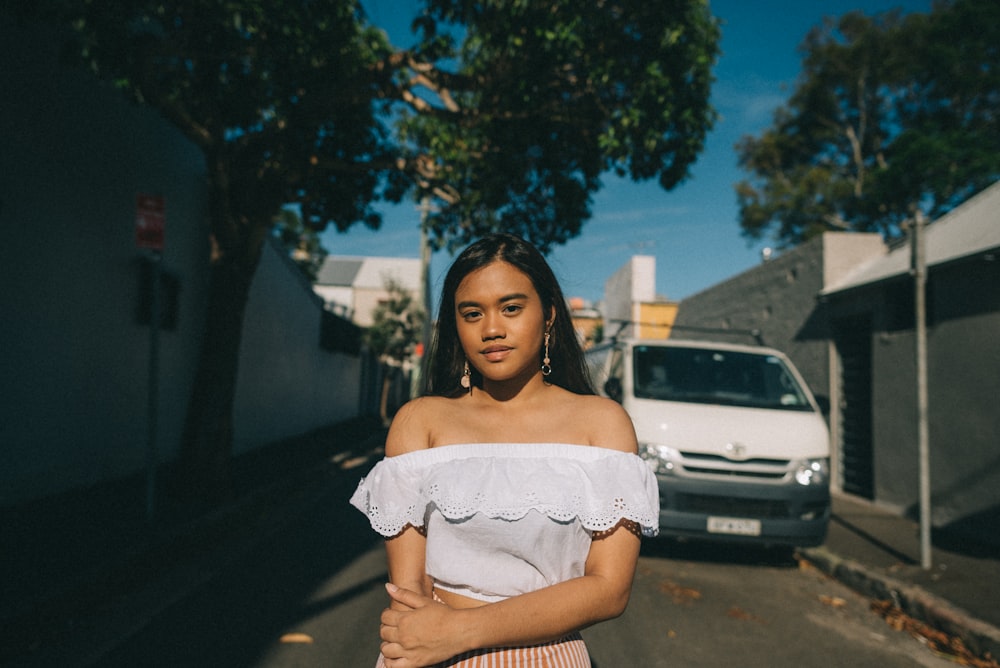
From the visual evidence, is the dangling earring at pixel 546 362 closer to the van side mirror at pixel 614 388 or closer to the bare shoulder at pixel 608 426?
the bare shoulder at pixel 608 426

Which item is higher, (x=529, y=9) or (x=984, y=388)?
(x=529, y=9)

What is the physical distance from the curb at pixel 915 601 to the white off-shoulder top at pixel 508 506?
13.2 feet

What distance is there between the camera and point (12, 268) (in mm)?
6434

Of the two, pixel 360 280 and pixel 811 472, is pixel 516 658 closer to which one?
pixel 811 472

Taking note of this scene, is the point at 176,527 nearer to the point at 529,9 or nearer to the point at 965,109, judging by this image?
the point at 529,9

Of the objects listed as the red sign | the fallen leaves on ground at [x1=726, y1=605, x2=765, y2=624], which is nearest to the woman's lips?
the fallen leaves on ground at [x1=726, y1=605, x2=765, y2=624]

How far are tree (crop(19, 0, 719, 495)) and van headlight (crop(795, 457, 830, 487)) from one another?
149 inches

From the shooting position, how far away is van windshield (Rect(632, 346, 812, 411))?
659 centimetres

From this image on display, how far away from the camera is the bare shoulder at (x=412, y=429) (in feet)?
5.11

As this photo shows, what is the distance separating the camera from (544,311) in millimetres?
1758

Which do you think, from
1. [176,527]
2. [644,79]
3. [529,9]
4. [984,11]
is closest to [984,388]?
[644,79]

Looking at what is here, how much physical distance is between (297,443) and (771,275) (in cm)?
1043

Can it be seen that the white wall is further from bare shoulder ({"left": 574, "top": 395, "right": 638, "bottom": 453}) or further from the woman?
bare shoulder ({"left": 574, "top": 395, "right": 638, "bottom": 453})

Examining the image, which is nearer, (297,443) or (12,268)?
(12,268)
